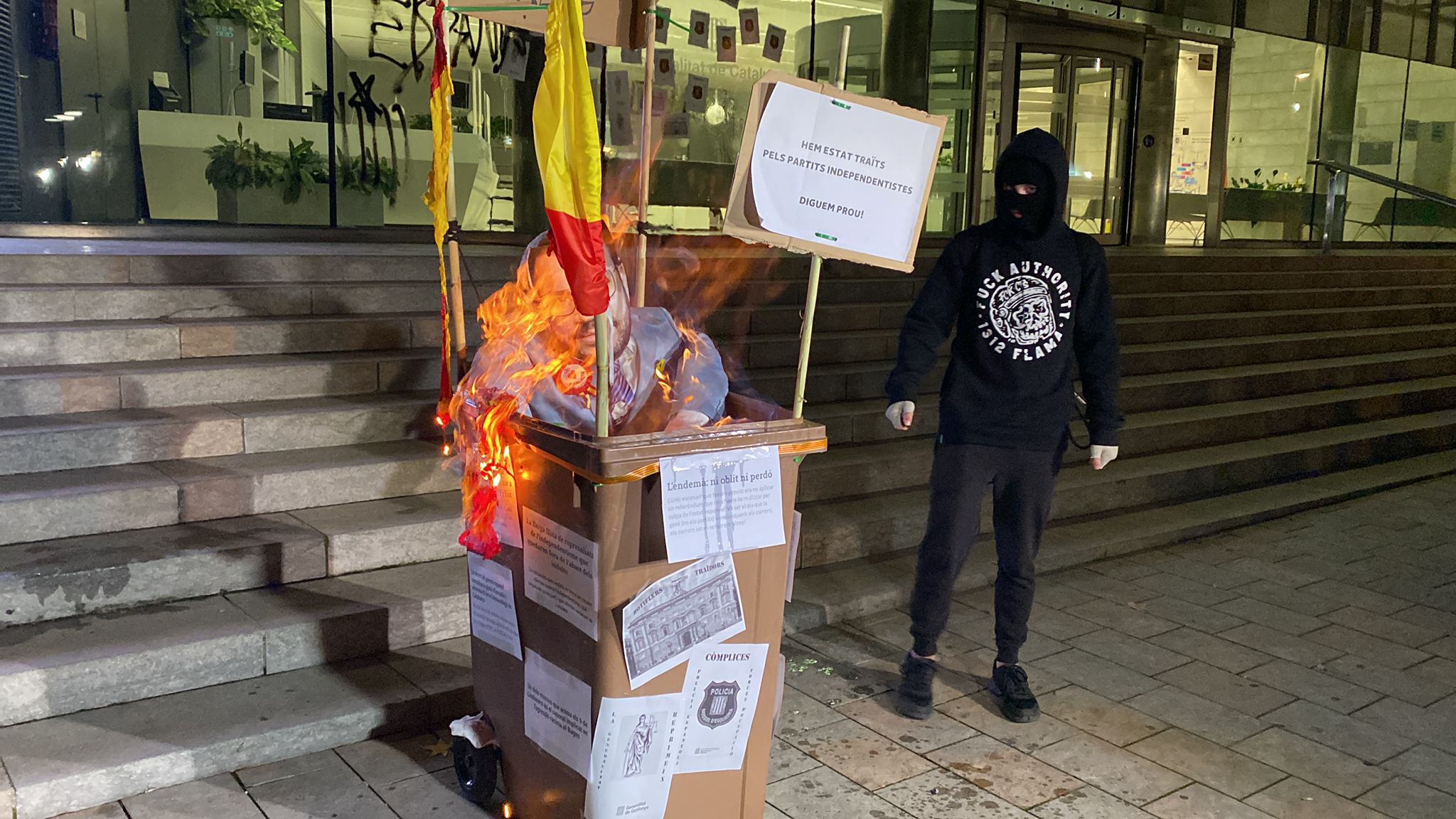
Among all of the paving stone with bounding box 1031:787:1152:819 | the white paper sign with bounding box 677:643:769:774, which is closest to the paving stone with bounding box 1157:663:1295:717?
the paving stone with bounding box 1031:787:1152:819

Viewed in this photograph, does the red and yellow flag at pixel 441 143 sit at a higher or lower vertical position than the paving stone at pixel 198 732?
higher

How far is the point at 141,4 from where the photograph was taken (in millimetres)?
8586

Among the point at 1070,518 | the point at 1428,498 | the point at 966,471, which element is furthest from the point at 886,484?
the point at 1428,498

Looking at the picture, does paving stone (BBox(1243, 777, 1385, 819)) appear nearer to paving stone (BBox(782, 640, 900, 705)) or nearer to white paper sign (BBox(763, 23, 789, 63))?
paving stone (BBox(782, 640, 900, 705))

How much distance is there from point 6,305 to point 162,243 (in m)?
2.31

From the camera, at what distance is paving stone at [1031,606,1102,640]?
4.61 meters

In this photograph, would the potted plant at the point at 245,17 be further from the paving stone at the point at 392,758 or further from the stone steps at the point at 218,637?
the paving stone at the point at 392,758

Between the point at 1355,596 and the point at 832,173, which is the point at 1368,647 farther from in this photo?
the point at 832,173

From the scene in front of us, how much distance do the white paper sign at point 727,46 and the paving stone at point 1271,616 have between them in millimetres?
7706

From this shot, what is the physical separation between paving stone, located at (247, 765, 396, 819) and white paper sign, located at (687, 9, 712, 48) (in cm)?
881

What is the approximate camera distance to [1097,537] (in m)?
5.69

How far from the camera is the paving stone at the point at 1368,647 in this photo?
4.44 m

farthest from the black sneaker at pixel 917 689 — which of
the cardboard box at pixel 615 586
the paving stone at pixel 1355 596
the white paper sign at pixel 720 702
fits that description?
the paving stone at pixel 1355 596

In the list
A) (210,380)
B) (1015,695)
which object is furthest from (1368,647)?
(210,380)
